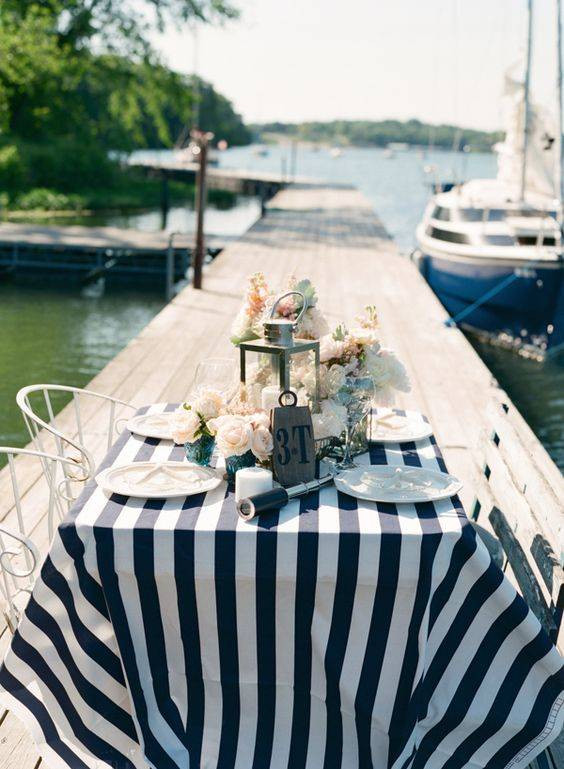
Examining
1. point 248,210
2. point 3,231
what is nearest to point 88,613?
point 3,231

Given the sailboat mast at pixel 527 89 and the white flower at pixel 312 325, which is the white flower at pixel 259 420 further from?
the sailboat mast at pixel 527 89

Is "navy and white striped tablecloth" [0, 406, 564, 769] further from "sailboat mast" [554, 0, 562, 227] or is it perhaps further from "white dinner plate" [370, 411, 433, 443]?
"sailboat mast" [554, 0, 562, 227]

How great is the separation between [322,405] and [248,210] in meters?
32.3

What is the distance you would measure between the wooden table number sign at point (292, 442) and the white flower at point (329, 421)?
93 mm

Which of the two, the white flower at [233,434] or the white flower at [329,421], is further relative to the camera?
the white flower at [329,421]

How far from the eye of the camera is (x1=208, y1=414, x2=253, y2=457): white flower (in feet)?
7.84

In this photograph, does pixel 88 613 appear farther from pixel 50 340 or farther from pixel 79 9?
pixel 79 9

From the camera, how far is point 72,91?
31.1 meters

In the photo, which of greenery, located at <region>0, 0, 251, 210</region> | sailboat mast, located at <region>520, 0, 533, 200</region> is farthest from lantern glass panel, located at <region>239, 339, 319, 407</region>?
greenery, located at <region>0, 0, 251, 210</region>

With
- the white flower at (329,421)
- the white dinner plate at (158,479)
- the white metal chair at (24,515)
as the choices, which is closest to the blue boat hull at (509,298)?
the white metal chair at (24,515)

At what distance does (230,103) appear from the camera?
287 feet

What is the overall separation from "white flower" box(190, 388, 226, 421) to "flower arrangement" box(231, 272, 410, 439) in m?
0.22

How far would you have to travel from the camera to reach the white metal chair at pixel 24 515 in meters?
2.62

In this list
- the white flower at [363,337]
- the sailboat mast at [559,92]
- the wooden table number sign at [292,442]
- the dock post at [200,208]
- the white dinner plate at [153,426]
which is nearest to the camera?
the wooden table number sign at [292,442]
